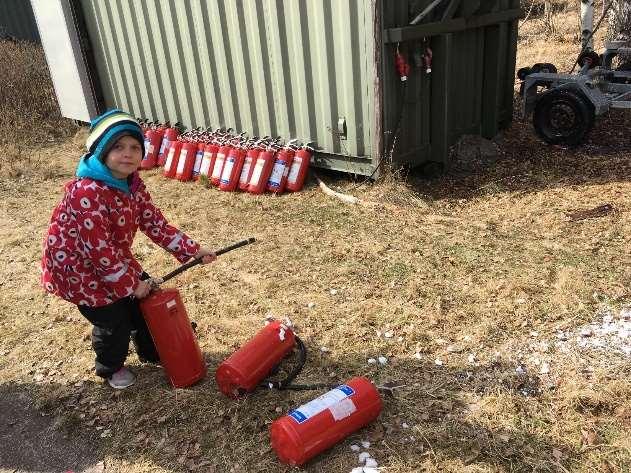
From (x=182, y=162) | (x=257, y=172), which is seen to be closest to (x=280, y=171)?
(x=257, y=172)

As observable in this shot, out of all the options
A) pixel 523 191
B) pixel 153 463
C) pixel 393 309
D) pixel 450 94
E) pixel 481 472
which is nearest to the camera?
pixel 481 472

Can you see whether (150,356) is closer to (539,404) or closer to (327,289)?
(327,289)

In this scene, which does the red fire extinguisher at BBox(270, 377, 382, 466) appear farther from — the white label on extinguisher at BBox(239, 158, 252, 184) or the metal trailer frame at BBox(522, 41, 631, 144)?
the metal trailer frame at BBox(522, 41, 631, 144)

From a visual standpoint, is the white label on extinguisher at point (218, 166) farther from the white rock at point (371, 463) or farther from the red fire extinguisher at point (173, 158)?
the white rock at point (371, 463)

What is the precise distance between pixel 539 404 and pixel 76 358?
9.59ft

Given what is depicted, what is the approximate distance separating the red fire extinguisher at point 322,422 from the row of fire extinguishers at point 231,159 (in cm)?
393

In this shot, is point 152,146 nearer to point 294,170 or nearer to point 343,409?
point 294,170

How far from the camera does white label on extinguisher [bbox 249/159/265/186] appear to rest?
21.1ft

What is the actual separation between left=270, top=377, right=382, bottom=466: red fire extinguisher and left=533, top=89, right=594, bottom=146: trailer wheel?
5302mm

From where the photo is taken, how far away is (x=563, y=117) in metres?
6.85

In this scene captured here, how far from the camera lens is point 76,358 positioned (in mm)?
3705

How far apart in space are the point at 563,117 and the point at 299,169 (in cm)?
339

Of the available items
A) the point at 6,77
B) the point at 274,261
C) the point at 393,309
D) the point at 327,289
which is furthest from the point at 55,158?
the point at 393,309

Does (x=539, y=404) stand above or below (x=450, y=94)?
below
